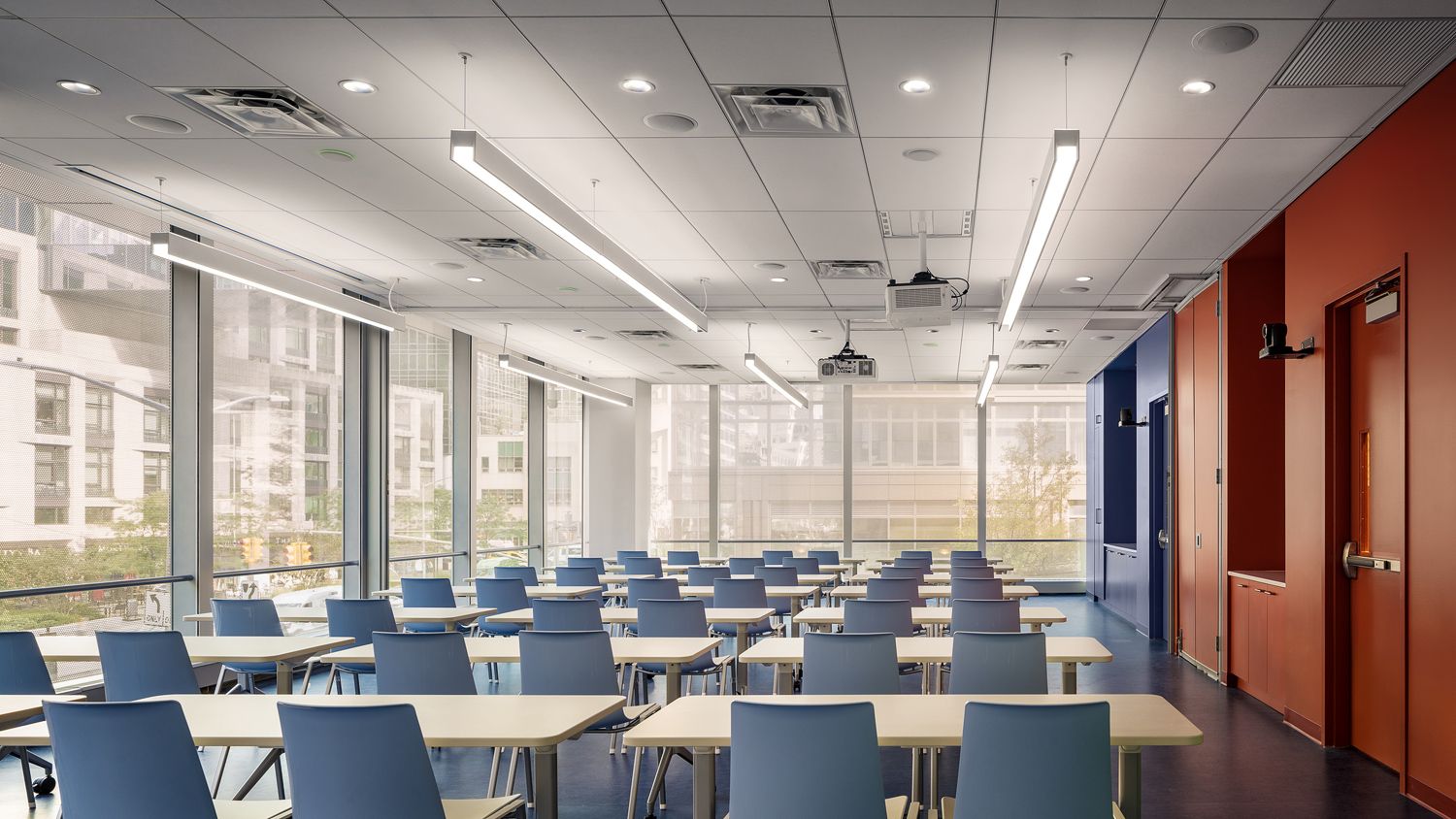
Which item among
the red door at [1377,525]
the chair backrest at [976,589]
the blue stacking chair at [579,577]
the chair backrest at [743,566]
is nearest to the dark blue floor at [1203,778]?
the red door at [1377,525]

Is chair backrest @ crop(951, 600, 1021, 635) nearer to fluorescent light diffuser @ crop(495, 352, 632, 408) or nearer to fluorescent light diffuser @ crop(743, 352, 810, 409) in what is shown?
fluorescent light diffuser @ crop(743, 352, 810, 409)

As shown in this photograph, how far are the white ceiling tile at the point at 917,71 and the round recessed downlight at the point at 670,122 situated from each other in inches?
32.3

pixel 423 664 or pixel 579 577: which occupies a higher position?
pixel 423 664

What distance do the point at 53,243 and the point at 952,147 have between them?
17.5 ft

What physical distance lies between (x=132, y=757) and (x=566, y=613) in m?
3.47

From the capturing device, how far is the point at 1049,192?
16.3ft

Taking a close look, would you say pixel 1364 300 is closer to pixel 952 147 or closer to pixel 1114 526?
pixel 952 147

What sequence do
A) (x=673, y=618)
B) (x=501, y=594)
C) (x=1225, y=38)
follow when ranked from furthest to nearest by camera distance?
1. (x=501, y=594)
2. (x=673, y=618)
3. (x=1225, y=38)

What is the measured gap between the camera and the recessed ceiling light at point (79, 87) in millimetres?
5098

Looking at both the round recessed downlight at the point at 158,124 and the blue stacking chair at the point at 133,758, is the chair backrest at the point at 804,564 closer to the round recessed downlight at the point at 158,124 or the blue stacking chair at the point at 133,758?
the round recessed downlight at the point at 158,124

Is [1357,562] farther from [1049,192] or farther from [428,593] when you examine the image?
[428,593]

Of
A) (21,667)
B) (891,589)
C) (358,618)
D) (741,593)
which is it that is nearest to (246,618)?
(358,618)

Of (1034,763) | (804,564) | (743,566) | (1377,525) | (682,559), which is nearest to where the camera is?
(1034,763)

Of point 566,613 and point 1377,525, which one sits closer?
point 1377,525
